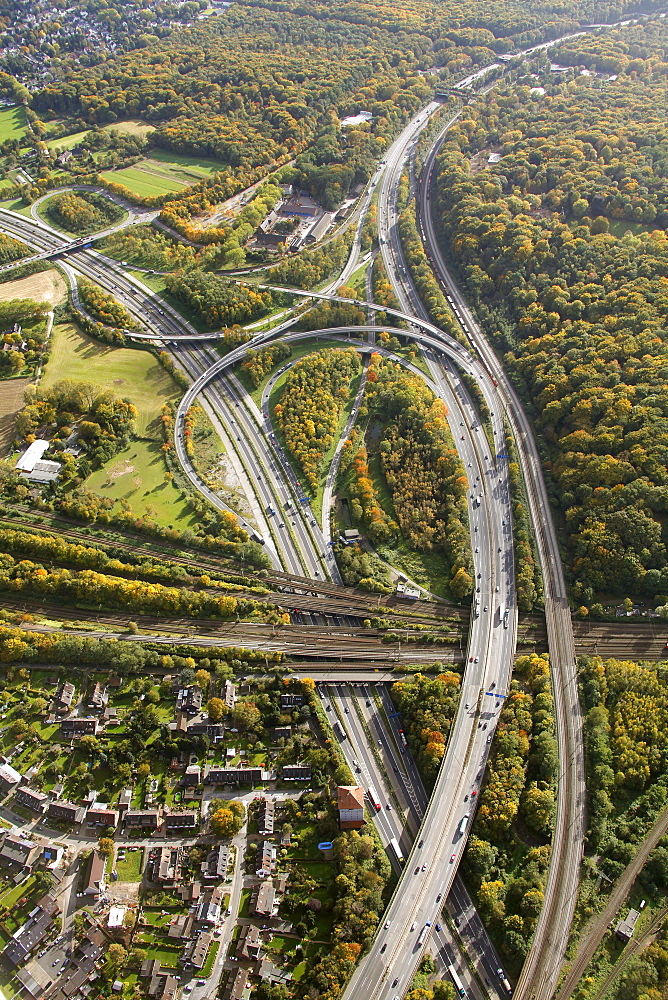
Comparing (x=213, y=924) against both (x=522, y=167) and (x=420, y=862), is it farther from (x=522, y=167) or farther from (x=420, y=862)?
(x=522, y=167)

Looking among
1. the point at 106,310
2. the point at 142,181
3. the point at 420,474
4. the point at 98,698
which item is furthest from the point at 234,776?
the point at 142,181

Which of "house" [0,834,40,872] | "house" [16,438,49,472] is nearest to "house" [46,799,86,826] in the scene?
"house" [0,834,40,872]

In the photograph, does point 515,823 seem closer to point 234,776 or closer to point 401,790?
point 401,790

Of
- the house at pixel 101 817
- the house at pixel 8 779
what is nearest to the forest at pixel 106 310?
the house at pixel 8 779

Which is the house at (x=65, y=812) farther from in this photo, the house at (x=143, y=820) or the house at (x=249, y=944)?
the house at (x=249, y=944)

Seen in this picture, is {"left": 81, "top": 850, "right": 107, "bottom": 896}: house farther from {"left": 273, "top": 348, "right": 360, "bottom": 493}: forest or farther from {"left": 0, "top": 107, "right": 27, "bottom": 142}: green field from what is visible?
{"left": 0, "top": 107, "right": 27, "bottom": 142}: green field
